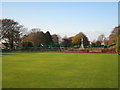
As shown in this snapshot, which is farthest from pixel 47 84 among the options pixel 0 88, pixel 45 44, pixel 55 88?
pixel 45 44

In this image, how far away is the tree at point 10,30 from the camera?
34041 mm

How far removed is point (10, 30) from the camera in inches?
1362

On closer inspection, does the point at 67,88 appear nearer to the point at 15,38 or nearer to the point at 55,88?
the point at 55,88

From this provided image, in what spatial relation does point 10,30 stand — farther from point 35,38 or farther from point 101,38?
point 101,38

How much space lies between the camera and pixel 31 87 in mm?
4727

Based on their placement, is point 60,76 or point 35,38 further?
point 35,38

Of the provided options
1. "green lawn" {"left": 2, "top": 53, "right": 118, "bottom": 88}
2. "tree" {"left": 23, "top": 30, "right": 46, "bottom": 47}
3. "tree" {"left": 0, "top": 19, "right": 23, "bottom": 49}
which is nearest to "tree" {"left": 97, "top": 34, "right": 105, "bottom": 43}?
"tree" {"left": 23, "top": 30, "right": 46, "bottom": 47}

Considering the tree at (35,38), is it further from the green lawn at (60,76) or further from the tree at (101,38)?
the green lawn at (60,76)

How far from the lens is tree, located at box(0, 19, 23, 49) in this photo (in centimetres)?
3404

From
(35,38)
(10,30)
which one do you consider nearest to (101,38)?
(35,38)

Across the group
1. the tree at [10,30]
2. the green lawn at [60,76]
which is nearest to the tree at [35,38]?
the tree at [10,30]

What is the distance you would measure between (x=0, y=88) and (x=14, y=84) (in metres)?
0.48

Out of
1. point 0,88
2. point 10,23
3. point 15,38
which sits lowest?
point 0,88

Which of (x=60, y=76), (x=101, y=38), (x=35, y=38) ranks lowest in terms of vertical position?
(x=60, y=76)
